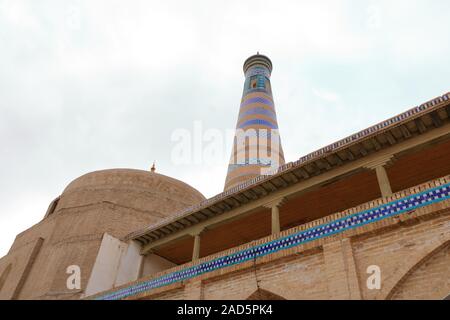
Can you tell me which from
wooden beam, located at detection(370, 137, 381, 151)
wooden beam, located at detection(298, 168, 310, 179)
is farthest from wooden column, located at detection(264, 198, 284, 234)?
wooden beam, located at detection(370, 137, 381, 151)

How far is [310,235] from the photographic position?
6.60 metres

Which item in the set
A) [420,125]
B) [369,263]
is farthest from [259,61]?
[369,263]

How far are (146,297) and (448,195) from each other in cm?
602

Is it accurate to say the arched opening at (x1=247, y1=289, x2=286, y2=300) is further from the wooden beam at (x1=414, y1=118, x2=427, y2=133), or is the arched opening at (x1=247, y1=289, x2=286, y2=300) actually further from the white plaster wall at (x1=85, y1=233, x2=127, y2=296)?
the white plaster wall at (x1=85, y1=233, x2=127, y2=296)

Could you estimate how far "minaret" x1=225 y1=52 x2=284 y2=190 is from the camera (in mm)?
16825

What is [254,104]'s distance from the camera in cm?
1952

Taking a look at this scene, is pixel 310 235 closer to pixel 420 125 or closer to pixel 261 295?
pixel 261 295

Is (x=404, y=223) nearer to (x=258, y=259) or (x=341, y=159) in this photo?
(x=341, y=159)

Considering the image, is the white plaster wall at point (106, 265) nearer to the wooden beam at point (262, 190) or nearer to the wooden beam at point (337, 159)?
the wooden beam at point (262, 190)

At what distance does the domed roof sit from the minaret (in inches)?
105

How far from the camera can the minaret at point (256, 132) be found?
662 inches

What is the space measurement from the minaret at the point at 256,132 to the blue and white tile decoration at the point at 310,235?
7.95 meters

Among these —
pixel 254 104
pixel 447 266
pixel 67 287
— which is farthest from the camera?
pixel 254 104

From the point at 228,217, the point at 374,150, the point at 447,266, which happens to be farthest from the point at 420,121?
the point at 228,217
